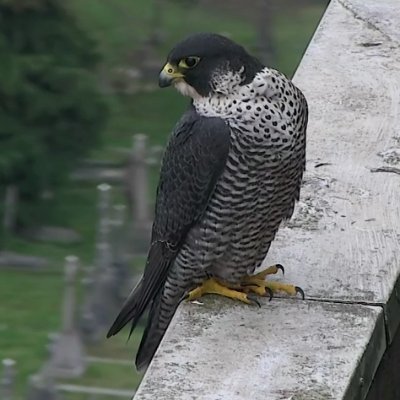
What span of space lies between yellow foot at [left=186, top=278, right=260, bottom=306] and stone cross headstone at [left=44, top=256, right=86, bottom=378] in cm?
853

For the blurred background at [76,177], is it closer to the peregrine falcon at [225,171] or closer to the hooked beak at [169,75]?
the peregrine falcon at [225,171]

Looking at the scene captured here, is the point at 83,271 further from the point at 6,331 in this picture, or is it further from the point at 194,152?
the point at 194,152

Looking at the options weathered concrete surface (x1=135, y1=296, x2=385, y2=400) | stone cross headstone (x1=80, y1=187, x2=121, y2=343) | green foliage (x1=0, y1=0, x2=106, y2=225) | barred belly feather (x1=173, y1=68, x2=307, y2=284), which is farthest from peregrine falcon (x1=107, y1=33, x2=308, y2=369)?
green foliage (x1=0, y1=0, x2=106, y2=225)

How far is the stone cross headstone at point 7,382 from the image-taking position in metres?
10.7

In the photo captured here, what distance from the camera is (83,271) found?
14.1 metres

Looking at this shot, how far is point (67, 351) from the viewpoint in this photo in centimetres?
1202

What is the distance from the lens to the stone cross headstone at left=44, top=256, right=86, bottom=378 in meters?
11.6

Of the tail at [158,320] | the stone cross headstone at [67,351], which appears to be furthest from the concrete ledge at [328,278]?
the stone cross headstone at [67,351]

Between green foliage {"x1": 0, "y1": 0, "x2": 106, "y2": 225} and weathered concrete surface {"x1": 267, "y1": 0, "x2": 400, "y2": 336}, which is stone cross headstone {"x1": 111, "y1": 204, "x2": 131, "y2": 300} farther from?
weathered concrete surface {"x1": 267, "y1": 0, "x2": 400, "y2": 336}

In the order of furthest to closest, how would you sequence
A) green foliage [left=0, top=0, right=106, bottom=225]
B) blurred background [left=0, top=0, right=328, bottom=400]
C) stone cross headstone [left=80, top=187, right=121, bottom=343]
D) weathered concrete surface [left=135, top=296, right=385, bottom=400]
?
green foliage [left=0, top=0, right=106, bottom=225] → stone cross headstone [left=80, top=187, right=121, bottom=343] → blurred background [left=0, top=0, right=328, bottom=400] → weathered concrete surface [left=135, top=296, right=385, bottom=400]

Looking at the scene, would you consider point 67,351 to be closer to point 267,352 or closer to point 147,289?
point 147,289

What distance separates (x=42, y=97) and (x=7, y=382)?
5349 millimetres

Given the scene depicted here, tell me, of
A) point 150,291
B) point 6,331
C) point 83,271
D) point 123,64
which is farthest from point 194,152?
point 123,64

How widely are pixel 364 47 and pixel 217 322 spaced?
132cm
